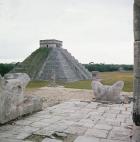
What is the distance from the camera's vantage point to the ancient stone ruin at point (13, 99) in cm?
804

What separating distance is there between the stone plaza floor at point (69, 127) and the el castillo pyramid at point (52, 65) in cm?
2412

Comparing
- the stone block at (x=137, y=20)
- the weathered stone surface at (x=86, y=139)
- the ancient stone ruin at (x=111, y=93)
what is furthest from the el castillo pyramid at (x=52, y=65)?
the stone block at (x=137, y=20)

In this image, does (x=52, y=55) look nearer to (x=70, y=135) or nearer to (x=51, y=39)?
(x=51, y=39)

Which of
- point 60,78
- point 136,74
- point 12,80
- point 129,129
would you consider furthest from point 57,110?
point 60,78

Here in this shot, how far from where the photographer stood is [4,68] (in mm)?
40750

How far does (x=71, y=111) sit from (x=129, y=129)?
336 centimetres

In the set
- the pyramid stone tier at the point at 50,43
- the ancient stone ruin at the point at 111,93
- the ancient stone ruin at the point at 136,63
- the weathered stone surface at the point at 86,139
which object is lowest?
the weathered stone surface at the point at 86,139

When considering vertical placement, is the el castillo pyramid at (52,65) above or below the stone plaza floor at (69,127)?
above

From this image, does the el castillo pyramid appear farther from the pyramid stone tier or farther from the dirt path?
the dirt path

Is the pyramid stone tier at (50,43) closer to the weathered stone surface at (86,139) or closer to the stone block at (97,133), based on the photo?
the stone block at (97,133)

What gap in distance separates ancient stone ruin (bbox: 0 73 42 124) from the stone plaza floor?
0.78ft

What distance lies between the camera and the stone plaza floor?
6734mm

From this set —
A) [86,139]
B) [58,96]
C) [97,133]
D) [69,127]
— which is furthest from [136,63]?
[58,96]

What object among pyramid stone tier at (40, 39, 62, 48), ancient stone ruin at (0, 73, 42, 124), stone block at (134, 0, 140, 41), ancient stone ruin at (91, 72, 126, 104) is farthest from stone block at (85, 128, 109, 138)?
pyramid stone tier at (40, 39, 62, 48)
